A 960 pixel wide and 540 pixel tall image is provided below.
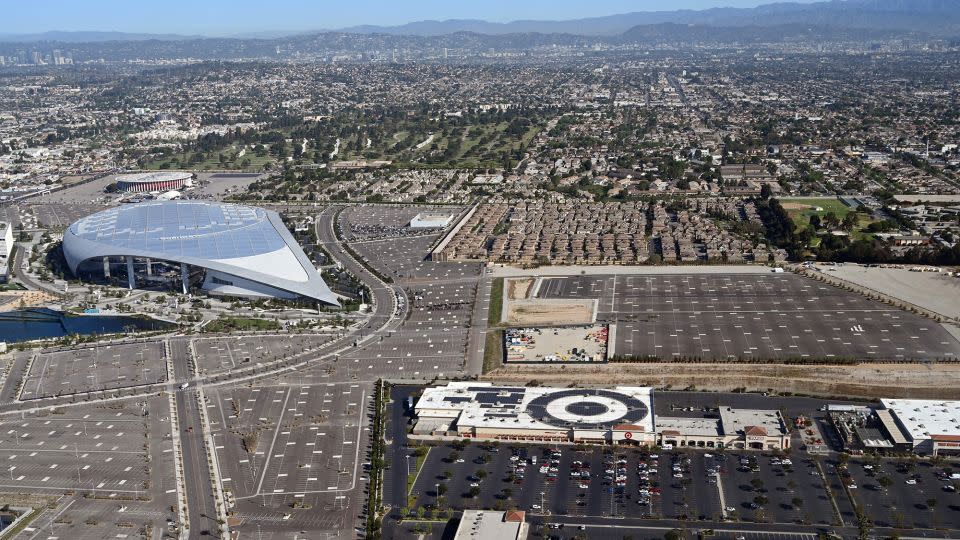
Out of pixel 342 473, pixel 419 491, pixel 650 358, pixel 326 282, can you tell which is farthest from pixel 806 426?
pixel 326 282

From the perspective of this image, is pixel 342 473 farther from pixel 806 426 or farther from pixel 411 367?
pixel 806 426

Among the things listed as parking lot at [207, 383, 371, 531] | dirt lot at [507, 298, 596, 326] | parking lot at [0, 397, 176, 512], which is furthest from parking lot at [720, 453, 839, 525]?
parking lot at [0, 397, 176, 512]

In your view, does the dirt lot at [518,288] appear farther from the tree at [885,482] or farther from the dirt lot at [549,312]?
the tree at [885,482]

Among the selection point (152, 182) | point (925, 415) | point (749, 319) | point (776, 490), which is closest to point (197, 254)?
point (749, 319)

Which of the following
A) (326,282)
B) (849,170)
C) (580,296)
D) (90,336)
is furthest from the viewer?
(849,170)

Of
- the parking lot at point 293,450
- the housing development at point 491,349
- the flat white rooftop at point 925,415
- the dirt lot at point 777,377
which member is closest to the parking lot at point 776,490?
the housing development at point 491,349
